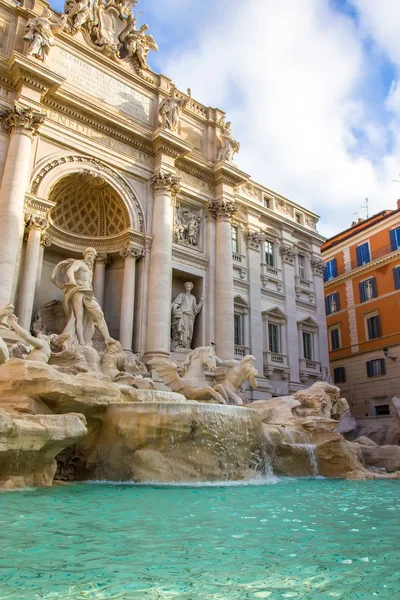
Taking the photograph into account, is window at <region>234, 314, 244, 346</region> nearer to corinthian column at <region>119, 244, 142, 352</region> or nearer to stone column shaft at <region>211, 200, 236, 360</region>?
stone column shaft at <region>211, 200, 236, 360</region>

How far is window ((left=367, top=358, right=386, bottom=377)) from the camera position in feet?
89.0

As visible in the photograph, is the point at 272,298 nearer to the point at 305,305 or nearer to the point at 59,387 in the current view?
the point at 305,305

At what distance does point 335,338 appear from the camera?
31.1m

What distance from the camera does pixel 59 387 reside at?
8141 millimetres

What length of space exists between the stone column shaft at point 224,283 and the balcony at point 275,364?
10.1 feet

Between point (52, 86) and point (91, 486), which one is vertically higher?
point (52, 86)

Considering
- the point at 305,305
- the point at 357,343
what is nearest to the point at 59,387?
the point at 305,305

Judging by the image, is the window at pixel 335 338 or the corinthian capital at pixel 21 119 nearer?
the corinthian capital at pixel 21 119

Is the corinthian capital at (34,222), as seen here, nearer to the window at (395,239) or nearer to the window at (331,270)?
the window at (395,239)

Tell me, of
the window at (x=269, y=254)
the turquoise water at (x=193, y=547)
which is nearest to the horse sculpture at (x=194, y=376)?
the turquoise water at (x=193, y=547)

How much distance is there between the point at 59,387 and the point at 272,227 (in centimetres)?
1928

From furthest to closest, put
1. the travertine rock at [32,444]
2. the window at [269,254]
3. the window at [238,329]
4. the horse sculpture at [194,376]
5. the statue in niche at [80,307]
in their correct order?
the window at [269,254], the window at [238,329], the statue in niche at [80,307], the horse sculpture at [194,376], the travertine rock at [32,444]

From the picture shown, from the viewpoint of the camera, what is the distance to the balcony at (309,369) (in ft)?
78.2

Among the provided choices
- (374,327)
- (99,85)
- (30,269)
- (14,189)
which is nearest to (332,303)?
(374,327)
